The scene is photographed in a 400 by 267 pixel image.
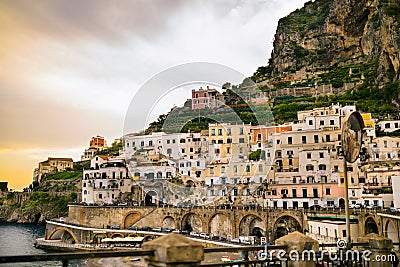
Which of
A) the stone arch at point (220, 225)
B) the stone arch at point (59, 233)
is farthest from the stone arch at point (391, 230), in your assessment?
the stone arch at point (59, 233)

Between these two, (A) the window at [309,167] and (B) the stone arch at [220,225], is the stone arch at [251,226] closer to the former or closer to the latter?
(B) the stone arch at [220,225]

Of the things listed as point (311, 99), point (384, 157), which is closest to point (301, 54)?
point (311, 99)

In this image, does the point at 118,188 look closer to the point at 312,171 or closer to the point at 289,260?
the point at 312,171

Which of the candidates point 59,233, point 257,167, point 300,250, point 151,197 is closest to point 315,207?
point 257,167

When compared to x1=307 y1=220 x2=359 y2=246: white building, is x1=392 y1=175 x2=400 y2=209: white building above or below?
above

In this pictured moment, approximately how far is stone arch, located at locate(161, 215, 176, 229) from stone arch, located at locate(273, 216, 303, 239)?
45.3 feet

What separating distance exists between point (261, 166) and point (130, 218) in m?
18.7

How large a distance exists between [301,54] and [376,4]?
1978 cm

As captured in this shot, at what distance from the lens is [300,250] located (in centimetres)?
658

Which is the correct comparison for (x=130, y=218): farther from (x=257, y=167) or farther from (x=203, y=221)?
(x=257, y=167)

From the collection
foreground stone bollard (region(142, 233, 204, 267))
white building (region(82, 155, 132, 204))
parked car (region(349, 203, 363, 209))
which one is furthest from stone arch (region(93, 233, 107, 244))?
foreground stone bollard (region(142, 233, 204, 267))

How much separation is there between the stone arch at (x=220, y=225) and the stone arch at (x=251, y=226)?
1.06 metres

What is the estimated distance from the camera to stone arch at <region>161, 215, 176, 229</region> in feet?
151

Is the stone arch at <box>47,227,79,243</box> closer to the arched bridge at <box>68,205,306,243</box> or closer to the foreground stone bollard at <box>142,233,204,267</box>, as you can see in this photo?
the arched bridge at <box>68,205,306,243</box>
